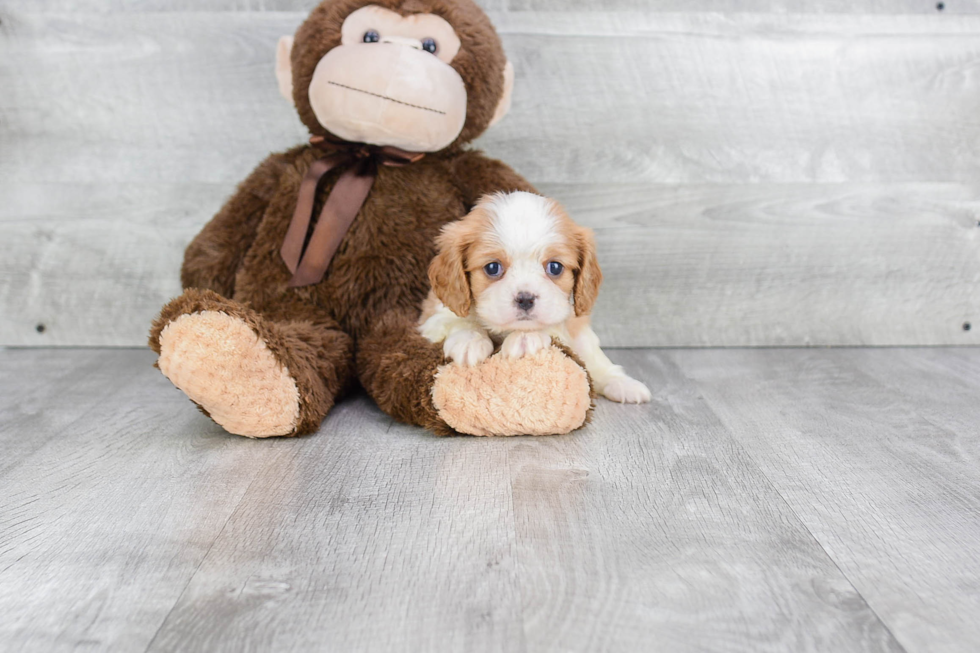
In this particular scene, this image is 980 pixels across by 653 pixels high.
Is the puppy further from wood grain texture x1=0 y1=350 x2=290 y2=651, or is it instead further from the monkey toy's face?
wood grain texture x1=0 y1=350 x2=290 y2=651

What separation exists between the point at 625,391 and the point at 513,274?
0.33m

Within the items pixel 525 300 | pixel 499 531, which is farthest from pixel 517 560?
pixel 525 300

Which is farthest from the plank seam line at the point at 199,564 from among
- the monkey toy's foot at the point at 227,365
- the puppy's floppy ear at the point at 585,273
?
the puppy's floppy ear at the point at 585,273

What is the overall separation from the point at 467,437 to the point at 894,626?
596 mm

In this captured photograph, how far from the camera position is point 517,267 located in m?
1.11

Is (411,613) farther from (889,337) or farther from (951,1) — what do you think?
(951,1)

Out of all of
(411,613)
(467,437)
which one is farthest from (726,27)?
(411,613)

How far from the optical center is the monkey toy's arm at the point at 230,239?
54.9 inches

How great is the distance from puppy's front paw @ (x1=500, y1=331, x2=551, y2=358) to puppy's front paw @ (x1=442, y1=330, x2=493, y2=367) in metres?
0.03

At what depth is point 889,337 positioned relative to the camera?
5.83 ft

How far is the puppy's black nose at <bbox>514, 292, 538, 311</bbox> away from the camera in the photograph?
3.54 ft

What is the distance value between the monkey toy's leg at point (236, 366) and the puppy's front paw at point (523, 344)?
28 cm

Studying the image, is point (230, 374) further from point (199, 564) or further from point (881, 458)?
point (881, 458)

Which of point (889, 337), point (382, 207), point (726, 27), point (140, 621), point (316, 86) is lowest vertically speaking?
point (889, 337)
